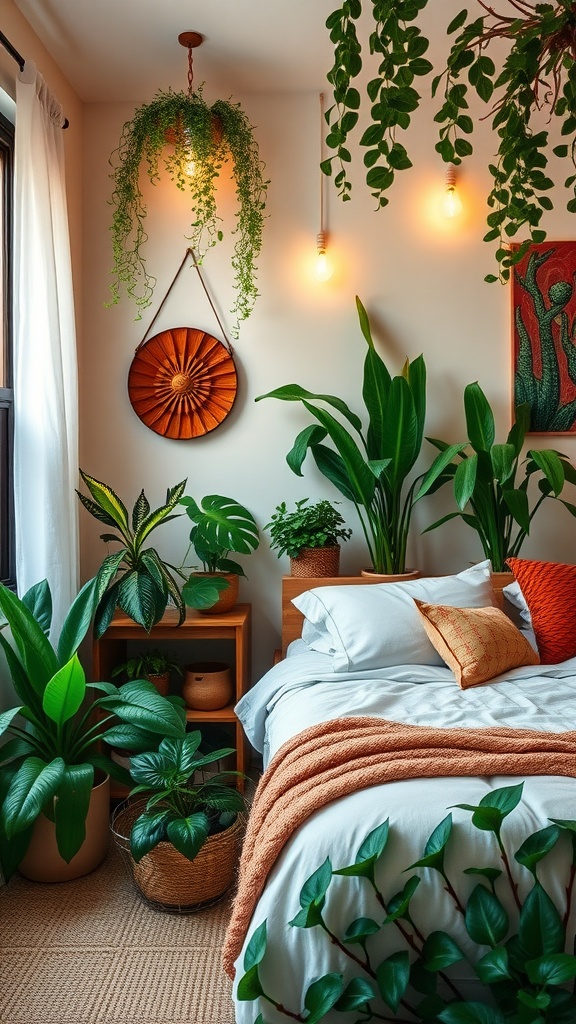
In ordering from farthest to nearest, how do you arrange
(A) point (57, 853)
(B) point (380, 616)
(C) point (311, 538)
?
(C) point (311, 538) < (B) point (380, 616) < (A) point (57, 853)

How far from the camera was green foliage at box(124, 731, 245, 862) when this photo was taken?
7.04ft

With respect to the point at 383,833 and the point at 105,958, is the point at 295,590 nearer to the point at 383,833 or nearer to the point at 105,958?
the point at 105,958

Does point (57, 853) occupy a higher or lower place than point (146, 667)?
lower

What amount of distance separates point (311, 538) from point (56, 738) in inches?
47.3

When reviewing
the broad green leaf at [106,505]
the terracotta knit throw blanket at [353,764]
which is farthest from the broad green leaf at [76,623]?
the terracotta knit throw blanket at [353,764]

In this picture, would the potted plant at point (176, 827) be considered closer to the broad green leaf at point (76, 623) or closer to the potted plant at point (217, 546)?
the broad green leaf at point (76, 623)

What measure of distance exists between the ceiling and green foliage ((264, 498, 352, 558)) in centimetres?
171

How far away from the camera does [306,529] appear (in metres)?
3.16

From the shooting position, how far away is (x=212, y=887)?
7.58ft

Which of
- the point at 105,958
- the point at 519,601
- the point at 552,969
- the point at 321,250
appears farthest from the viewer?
the point at 321,250

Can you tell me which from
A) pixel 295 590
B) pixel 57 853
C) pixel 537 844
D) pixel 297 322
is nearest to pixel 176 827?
pixel 57 853

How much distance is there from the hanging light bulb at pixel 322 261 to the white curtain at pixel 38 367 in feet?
3.52

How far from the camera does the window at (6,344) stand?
2793mm

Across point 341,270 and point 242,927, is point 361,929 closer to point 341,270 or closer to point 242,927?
point 242,927
